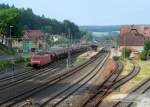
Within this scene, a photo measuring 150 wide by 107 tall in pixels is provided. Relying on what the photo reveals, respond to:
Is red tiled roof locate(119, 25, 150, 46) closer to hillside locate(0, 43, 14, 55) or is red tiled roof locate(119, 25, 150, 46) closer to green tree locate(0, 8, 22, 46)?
green tree locate(0, 8, 22, 46)

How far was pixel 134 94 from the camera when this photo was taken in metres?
34.0

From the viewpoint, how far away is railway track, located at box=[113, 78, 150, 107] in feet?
96.0

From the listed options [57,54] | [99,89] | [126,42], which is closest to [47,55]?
[57,54]

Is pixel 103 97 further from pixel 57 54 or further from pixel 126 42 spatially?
pixel 126 42

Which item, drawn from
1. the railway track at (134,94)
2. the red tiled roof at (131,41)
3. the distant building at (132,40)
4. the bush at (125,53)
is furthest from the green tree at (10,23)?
the railway track at (134,94)

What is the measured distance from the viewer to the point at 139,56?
87.6 m

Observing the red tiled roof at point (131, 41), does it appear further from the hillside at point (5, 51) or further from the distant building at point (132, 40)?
the hillside at point (5, 51)

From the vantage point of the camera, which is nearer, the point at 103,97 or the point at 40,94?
the point at 103,97

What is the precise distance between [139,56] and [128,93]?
53782 mm

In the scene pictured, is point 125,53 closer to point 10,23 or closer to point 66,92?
point 10,23

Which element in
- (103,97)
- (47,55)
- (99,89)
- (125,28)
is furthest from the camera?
(125,28)

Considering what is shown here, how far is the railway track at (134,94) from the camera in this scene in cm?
2926

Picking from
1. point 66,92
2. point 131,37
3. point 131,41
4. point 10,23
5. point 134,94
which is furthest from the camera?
point 131,37

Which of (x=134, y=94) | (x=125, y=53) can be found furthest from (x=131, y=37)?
(x=134, y=94)
